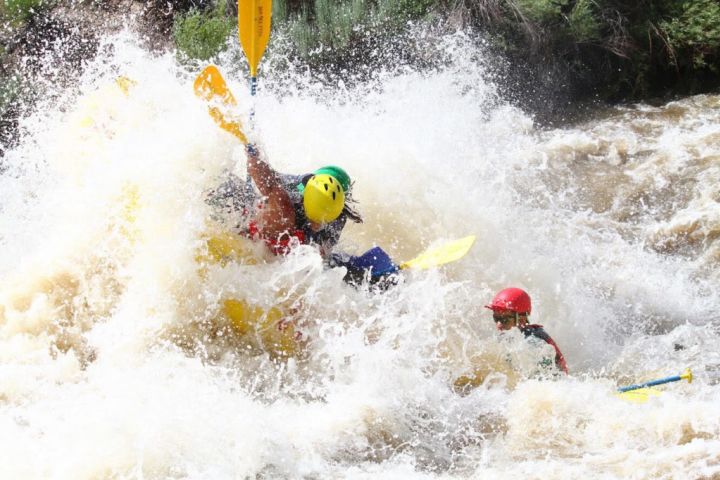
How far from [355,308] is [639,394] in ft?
5.07

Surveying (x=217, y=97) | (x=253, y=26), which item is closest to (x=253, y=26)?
(x=253, y=26)

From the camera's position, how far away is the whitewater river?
131 inches

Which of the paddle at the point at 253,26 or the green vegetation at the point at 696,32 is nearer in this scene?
the paddle at the point at 253,26

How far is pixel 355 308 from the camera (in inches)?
174

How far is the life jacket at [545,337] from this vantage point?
171 inches

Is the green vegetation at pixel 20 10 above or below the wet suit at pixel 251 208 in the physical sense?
above

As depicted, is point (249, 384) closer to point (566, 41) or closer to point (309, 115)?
point (309, 115)

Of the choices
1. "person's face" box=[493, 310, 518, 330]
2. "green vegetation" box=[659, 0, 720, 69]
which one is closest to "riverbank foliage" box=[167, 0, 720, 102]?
"green vegetation" box=[659, 0, 720, 69]

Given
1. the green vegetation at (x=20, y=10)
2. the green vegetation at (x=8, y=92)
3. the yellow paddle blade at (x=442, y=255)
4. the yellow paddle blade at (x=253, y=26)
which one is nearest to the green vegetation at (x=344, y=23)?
the green vegetation at (x=8, y=92)

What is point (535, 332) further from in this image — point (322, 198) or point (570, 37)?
point (570, 37)

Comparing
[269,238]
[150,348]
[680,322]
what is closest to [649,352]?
[680,322]

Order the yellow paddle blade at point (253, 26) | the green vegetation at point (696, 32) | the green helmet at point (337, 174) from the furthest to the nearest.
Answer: the green vegetation at point (696, 32) < the yellow paddle blade at point (253, 26) < the green helmet at point (337, 174)

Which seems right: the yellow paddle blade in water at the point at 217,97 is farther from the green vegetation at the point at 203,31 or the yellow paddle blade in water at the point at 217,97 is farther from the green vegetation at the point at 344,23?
the green vegetation at the point at 203,31

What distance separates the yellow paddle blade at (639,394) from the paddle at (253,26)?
284cm
